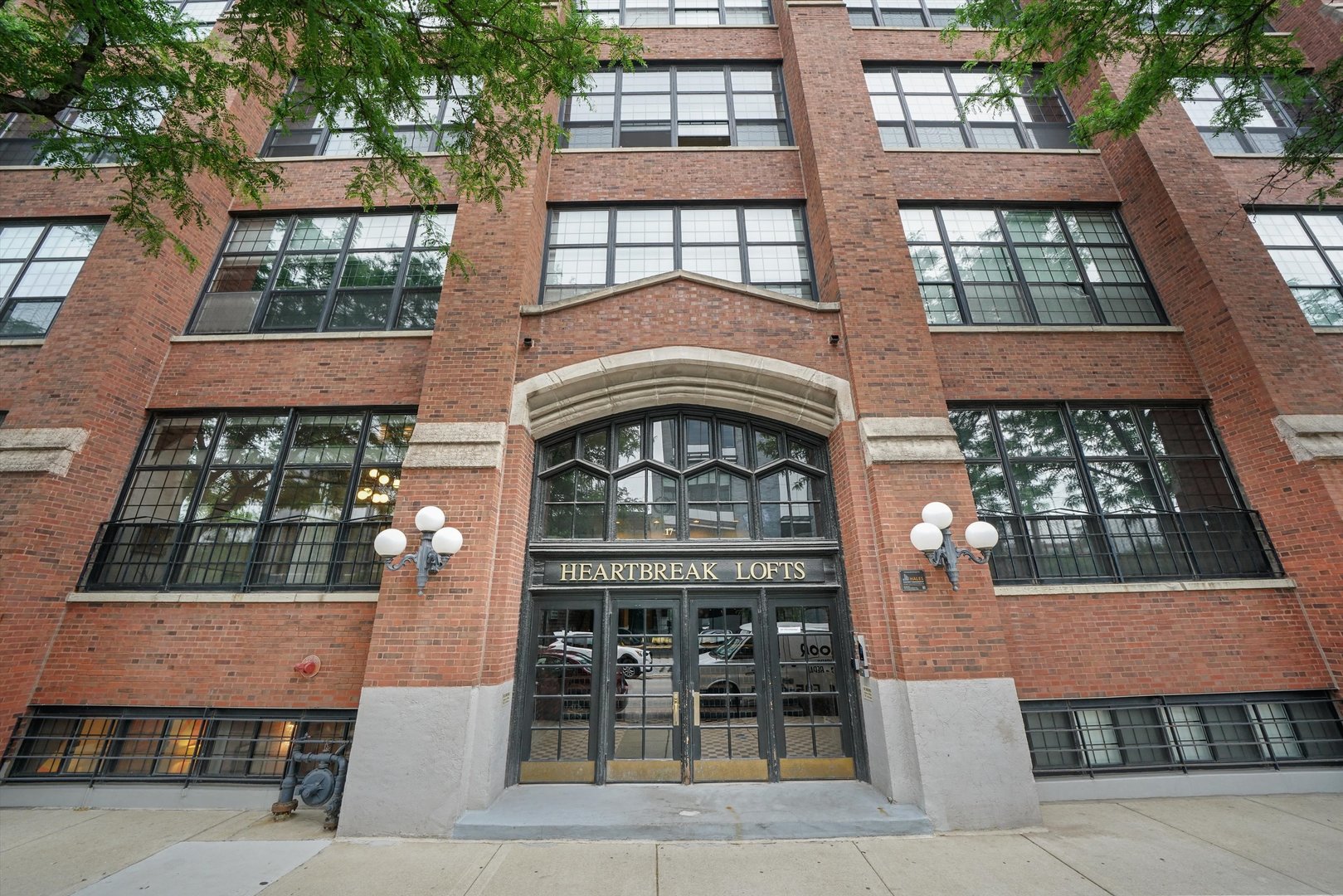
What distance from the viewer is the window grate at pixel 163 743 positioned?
242 inches

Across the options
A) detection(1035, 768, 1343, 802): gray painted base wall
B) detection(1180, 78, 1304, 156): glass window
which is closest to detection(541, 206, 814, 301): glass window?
detection(1035, 768, 1343, 802): gray painted base wall

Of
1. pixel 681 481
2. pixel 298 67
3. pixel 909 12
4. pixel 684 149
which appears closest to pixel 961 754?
pixel 681 481

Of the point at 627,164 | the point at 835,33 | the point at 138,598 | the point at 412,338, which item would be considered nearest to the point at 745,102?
the point at 835,33

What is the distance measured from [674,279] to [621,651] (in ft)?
18.6

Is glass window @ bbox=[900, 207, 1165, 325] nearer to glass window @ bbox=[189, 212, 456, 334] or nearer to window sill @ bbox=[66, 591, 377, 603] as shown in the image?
glass window @ bbox=[189, 212, 456, 334]

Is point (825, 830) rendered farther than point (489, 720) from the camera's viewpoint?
No

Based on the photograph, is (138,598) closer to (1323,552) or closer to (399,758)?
(399,758)

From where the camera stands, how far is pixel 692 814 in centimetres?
539

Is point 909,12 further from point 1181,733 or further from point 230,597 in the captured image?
point 230,597

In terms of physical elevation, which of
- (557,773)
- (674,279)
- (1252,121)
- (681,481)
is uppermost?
(1252,121)

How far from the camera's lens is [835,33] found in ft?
32.4

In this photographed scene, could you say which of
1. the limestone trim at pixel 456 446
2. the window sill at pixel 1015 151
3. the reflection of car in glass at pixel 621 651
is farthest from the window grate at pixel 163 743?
the window sill at pixel 1015 151

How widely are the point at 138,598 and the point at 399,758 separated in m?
4.64

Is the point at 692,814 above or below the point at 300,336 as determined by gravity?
below
